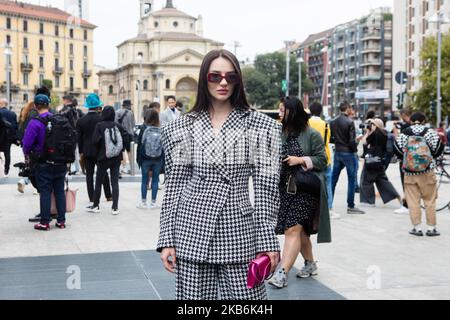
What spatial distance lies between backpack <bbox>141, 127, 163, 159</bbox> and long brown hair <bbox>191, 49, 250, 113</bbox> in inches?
323

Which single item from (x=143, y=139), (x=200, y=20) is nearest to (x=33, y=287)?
(x=143, y=139)

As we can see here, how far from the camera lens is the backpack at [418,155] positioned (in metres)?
9.00

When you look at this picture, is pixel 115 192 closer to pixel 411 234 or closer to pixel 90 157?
pixel 90 157

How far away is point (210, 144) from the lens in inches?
125

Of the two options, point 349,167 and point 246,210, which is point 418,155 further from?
point 246,210

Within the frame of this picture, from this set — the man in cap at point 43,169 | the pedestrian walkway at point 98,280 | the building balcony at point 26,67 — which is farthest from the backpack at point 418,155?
the building balcony at point 26,67

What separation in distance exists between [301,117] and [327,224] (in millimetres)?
996

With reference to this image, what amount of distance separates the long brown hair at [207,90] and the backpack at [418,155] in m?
6.21

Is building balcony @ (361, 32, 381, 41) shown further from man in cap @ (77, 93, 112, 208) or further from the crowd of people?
man in cap @ (77, 93, 112, 208)

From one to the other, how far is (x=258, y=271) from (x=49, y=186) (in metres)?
6.51

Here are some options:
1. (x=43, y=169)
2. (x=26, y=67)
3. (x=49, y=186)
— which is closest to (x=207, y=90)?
(x=43, y=169)

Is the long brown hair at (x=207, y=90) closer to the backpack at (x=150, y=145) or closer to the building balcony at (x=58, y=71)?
the backpack at (x=150, y=145)
